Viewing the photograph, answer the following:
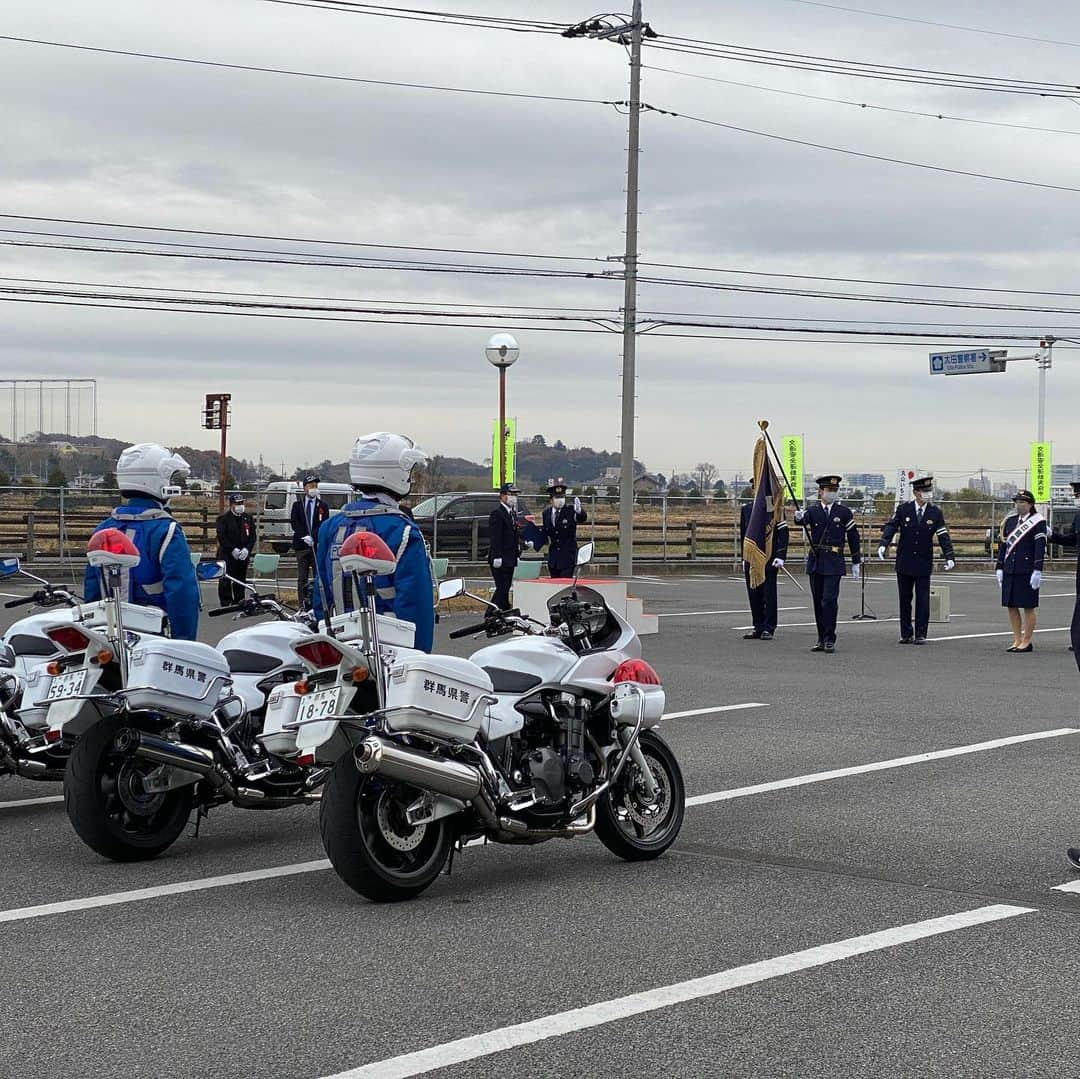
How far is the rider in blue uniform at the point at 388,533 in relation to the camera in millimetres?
7336

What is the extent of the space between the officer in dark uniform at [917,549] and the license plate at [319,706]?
14.4 meters

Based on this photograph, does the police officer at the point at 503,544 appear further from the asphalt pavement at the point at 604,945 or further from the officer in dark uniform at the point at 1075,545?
the asphalt pavement at the point at 604,945

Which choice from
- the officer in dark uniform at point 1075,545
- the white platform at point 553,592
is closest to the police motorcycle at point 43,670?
the officer in dark uniform at point 1075,545

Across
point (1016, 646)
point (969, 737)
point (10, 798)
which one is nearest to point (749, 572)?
point (1016, 646)

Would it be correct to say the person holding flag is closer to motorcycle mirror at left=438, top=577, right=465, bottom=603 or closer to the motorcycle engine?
the motorcycle engine

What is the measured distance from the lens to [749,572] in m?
21.0

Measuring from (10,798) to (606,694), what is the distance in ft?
13.5

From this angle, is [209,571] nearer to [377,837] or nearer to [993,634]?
[377,837]

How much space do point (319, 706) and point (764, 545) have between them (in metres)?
14.7

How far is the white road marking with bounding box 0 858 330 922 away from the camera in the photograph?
6.54 meters

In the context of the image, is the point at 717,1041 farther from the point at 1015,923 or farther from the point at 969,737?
the point at 969,737

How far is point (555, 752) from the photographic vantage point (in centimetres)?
715

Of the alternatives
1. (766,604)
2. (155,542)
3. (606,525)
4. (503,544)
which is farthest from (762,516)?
(606,525)

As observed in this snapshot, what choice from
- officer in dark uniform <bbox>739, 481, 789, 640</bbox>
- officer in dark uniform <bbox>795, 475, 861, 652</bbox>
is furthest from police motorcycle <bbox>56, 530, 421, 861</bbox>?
officer in dark uniform <bbox>739, 481, 789, 640</bbox>
